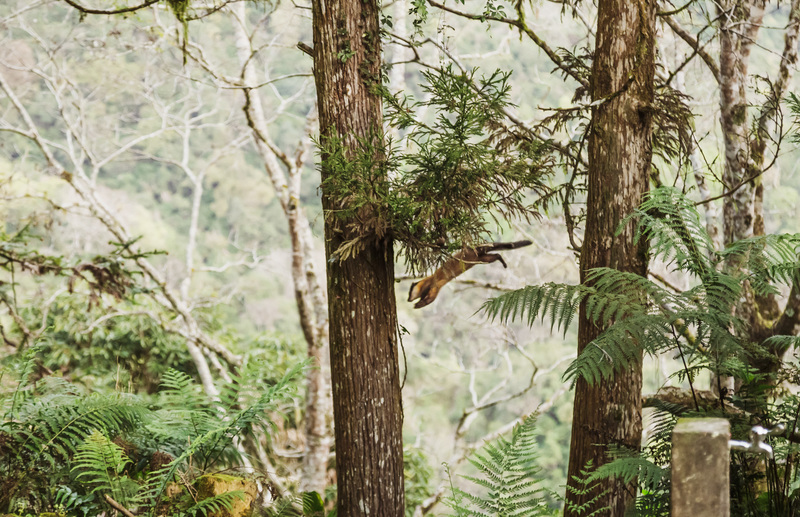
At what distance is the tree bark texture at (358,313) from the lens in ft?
9.49

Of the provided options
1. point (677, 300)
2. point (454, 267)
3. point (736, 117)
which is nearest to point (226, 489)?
point (454, 267)

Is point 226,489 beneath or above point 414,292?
beneath

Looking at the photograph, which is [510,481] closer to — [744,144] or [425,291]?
[425,291]

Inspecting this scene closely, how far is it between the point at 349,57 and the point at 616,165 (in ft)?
4.33

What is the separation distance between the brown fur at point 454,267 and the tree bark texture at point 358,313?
387 mm

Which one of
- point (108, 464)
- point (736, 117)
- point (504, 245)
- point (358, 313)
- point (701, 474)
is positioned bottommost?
point (108, 464)

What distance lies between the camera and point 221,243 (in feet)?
53.1

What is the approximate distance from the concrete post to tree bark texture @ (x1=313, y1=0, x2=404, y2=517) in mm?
1723

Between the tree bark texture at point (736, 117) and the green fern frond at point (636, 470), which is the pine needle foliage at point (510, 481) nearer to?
the green fern frond at point (636, 470)

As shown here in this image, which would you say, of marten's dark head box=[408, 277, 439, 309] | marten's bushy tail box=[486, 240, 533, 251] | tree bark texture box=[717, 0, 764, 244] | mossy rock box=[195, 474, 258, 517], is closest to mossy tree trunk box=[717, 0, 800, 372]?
tree bark texture box=[717, 0, 764, 244]

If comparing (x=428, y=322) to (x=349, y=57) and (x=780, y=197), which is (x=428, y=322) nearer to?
(x=780, y=197)

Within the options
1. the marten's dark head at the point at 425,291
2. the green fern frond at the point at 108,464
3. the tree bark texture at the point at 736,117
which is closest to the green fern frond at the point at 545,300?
the marten's dark head at the point at 425,291

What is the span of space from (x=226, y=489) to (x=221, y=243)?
549 inches

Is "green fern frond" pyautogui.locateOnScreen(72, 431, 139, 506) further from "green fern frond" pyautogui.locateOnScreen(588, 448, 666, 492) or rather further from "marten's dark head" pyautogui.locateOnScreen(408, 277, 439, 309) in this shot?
"green fern frond" pyautogui.locateOnScreen(588, 448, 666, 492)
